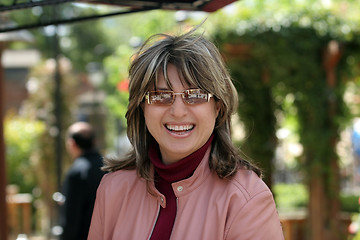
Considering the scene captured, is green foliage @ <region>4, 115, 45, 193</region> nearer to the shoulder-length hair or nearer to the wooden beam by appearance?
the wooden beam

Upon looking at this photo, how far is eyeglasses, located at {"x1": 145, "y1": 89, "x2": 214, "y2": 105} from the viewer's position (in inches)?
65.7

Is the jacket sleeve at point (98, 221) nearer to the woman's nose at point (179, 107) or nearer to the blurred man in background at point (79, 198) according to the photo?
the woman's nose at point (179, 107)

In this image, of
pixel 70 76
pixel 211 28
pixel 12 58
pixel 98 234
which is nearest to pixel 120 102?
pixel 70 76

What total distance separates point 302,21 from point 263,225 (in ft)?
15.5

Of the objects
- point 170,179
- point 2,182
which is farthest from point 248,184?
point 2,182

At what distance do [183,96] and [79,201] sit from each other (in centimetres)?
220

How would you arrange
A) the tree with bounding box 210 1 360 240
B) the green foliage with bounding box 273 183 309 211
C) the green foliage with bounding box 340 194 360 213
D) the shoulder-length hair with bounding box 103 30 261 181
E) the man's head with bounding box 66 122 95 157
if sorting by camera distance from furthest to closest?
the green foliage with bounding box 273 183 309 211 < the green foliage with bounding box 340 194 360 213 < the tree with bounding box 210 1 360 240 < the man's head with bounding box 66 122 95 157 < the shoulder-length hair with bounding box 103 30 261 181

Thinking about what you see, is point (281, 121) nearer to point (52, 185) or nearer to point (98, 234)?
point (52, 185)

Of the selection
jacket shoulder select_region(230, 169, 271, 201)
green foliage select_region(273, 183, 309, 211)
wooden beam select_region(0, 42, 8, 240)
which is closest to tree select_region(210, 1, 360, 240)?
wooden beam select_region(0, 42, 8, 240)

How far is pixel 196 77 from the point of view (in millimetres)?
1684

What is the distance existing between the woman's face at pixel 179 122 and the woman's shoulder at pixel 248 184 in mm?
161

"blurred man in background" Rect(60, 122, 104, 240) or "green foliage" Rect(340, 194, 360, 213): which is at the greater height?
"blurred man in background" Rect(60, 122, 104, 240)

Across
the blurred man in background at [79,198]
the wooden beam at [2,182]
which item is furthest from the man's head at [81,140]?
the wooden beam at [2,182]

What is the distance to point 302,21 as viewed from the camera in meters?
5.99
